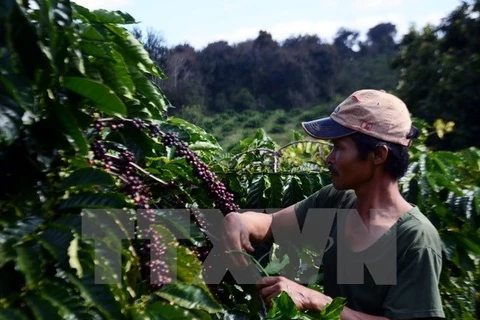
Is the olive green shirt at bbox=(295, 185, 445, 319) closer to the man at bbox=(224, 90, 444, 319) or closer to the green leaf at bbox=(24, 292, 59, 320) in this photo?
the man at bbox=(224, 90, 444, 319)

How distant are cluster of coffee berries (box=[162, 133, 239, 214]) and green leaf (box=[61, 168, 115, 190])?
0.35m

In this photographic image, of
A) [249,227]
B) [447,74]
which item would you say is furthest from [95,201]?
[447,74]

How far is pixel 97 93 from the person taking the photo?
1.38 meters

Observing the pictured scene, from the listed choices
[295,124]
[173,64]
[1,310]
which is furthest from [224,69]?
[1,310]

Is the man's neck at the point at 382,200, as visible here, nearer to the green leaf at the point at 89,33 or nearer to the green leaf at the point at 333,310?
the green leaf at the point at 333,310

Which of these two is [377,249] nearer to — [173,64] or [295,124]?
[173,64]

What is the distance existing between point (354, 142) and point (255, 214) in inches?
16.6

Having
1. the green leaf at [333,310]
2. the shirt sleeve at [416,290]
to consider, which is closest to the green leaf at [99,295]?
the green leaf at [333,310]

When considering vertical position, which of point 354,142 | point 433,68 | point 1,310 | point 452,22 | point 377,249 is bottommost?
point 377,249

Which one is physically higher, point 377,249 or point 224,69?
point 224,69

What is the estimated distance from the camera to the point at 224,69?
23406 millimetres

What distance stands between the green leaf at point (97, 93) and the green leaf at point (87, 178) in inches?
5.3

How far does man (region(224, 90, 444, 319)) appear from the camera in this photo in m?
1.86

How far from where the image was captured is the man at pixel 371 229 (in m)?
1.86
